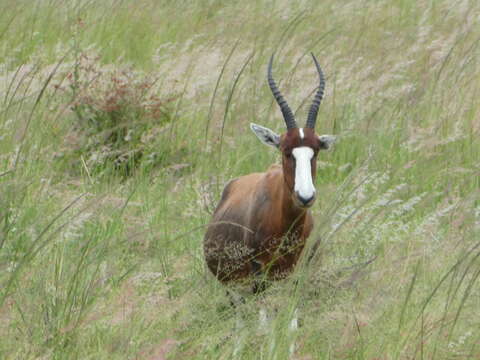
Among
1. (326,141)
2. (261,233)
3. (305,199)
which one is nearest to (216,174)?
(261,233)

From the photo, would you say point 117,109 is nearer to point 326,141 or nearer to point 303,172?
point 326,141

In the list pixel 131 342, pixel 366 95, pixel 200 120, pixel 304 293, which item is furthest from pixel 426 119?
pixel 131 342

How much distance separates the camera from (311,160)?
210 inches

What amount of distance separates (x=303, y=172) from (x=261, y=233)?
54 centimetres

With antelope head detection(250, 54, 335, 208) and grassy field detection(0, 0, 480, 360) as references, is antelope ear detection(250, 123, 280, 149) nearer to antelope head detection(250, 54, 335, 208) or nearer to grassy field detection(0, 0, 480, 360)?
antelope head detection(250, 54, 335, 208)

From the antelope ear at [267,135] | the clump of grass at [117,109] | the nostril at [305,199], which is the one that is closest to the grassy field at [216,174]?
the clump of grass at [117,109]

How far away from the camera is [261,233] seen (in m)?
5.52

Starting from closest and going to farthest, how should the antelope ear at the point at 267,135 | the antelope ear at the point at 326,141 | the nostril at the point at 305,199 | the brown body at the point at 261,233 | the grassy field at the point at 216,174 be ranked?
the grassy field at the point at 216,174
the nostril at the point at 305,199
the brown body at the point at 261,233
the antelope ear at the point at 326,141
the antelope ear at the point at 267,135

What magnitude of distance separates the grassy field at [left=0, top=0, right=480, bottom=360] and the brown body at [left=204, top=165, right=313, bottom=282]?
0.20 meters

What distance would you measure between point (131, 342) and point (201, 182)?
3.24 meters

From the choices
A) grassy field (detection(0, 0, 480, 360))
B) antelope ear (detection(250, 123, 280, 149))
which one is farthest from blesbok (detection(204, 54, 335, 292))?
grassy field (detection(0, 0, 480, 360))

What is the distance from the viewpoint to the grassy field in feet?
13.0

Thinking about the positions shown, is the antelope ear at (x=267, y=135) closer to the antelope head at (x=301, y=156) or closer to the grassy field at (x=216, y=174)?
the antelope head at (x=301, y=156)

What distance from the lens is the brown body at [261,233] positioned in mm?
5340
